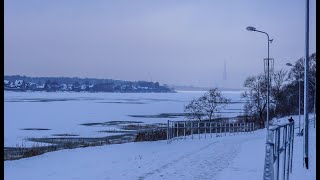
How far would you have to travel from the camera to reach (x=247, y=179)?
1202 centimetres

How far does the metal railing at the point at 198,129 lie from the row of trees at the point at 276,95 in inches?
541

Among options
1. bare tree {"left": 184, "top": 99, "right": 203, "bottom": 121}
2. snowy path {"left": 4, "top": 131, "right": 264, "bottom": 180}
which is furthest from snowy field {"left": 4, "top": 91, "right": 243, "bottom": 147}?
snowy path {"left": 4, "top": 131, "right": 264, "bottom": 180}

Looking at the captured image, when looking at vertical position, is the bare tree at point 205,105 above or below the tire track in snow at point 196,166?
above

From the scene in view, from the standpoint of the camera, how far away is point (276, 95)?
67.4m

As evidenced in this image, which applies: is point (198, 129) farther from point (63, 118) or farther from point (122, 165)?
point (63, 118)

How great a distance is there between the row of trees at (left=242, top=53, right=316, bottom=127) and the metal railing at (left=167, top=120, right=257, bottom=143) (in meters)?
13.7

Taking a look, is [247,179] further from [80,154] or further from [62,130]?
[62,130]

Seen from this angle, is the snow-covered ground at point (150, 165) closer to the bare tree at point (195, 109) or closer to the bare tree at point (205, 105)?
the bare tree at point (195, 109)

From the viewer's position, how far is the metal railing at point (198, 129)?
27680mm

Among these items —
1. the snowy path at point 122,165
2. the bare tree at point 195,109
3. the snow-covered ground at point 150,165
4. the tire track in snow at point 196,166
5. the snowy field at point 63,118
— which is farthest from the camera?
the bare tree at point 195,109

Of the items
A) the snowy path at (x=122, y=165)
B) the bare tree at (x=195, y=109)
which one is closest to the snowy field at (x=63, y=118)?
the bare tree at (x=195, y=109)
